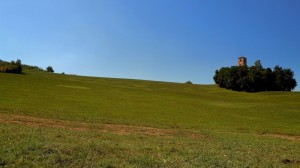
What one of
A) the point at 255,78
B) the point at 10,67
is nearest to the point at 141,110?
the point at 10,67

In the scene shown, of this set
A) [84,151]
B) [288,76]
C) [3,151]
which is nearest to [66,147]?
[84,151]

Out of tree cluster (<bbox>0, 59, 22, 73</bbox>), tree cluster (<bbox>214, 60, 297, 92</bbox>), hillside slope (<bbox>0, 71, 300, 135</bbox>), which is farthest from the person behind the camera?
tree cluster (<bbox>214, 60, 297, 92</bbox>)

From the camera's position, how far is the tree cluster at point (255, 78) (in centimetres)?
12762

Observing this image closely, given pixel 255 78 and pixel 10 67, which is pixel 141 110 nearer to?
pixel 10 67

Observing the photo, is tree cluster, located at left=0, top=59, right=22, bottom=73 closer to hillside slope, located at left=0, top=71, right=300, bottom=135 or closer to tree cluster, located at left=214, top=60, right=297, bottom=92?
hillside slope, located at left=0, top=71, right=300, bottom=135

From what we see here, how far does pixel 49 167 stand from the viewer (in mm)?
12773

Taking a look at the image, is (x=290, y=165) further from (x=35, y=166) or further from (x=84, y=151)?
(x=35, y=166)

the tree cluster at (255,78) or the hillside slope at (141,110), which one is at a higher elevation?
the tree cluster at (255,78)

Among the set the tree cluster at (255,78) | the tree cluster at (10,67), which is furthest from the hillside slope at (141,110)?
the tree cluster at (255,78)

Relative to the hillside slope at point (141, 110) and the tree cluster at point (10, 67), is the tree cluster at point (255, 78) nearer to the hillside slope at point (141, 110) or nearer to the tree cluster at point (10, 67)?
the hillside slope at point (141, 110)

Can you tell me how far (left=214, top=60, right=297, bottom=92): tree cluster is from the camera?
12762cm

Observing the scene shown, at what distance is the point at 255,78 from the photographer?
128125mm

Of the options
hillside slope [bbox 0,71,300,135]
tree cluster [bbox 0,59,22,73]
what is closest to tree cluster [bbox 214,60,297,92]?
hillside slope [bbox 0,71,300,135]

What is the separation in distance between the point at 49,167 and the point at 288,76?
13742 centimetres
